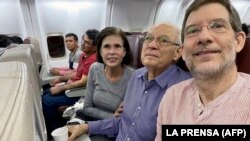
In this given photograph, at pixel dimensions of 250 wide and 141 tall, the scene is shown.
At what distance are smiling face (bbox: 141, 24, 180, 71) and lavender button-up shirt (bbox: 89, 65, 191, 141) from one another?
0.06m

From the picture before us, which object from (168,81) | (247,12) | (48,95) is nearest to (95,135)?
(168,81)

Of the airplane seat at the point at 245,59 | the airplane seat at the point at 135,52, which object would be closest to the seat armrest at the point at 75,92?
the airplane seat at the point at 135,52

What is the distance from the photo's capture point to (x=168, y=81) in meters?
1.48

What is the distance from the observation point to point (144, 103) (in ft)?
4.95

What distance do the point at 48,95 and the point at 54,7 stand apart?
182 inches

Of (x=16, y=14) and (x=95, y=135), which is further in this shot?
(x=16, y=14)

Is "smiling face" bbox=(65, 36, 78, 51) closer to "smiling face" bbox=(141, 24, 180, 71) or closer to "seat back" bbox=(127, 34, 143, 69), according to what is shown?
"seat back" bbox=(127, 34, 143, 69)

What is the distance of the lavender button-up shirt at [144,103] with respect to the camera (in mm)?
1461

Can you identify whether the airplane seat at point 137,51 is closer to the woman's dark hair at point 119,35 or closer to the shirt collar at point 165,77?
the woman's dark hair at point 119,35

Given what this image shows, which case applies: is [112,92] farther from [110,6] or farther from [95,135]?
[110,6]

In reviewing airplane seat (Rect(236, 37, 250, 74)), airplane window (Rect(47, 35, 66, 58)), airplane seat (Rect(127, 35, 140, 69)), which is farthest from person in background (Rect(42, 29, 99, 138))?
airplane window (Rect(47, 35, 66, 58))

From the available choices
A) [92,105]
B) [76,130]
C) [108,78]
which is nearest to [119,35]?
[108,78]

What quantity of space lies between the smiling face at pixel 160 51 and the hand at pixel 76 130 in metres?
0.58

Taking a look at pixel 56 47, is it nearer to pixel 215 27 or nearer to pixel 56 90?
pixel 56 90
